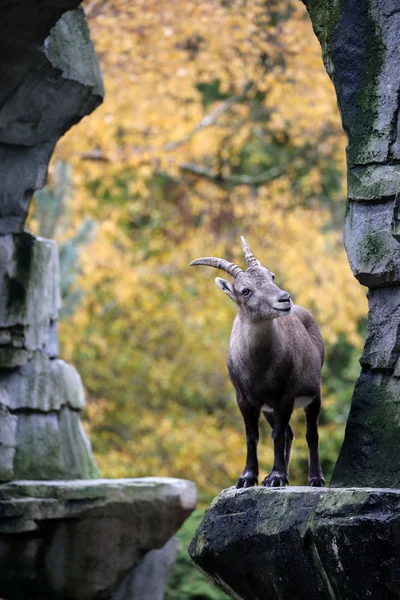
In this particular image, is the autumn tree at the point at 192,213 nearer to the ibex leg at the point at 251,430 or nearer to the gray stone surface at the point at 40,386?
the gray stone surface at the point at 40,386

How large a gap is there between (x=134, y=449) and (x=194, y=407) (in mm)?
1552

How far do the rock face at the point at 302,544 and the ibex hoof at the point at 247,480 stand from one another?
0.58ft

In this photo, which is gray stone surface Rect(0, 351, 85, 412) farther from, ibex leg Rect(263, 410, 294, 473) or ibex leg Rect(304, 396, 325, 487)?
ibex leg Rect(304, 396, 325, 487)

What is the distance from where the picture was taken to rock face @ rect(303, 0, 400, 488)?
4535 mm

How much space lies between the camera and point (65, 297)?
43.1ft

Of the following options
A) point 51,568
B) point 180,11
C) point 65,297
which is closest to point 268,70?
point 180,11

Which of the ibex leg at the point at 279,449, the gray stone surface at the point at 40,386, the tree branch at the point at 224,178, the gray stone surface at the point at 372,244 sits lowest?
the ibex leg at the point at 279,449

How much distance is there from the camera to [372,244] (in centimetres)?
464

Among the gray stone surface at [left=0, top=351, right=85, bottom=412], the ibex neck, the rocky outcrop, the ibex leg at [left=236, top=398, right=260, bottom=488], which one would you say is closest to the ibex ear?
the ibex neck

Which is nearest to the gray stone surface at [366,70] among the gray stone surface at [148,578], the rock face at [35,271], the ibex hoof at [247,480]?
the ibex hoof at [247,480]

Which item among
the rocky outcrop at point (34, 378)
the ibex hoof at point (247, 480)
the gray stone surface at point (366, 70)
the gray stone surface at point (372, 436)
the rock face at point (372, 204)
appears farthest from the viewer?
the rocky outcrop at point (34, 378)

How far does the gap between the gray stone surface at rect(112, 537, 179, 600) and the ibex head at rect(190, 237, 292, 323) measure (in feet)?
10.2

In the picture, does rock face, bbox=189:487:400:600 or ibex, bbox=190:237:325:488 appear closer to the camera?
rock face, bbox=189:487:400:600

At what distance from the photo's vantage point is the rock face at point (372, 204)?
4535mm
